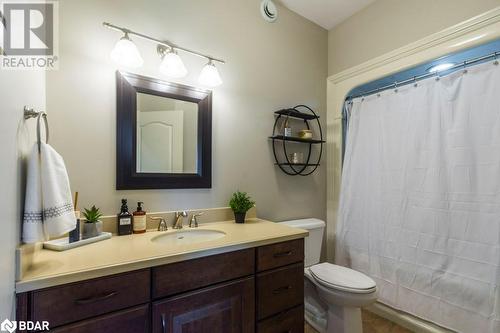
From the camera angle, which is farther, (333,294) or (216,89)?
(216,89)

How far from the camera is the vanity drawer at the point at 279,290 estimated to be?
4.17 ft

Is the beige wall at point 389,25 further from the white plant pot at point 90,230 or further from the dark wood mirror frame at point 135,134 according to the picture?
the white plant pot at point 90,230

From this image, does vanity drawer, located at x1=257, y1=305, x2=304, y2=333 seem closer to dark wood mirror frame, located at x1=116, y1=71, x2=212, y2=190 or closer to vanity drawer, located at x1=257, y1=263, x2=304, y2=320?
vanity drawer, located at x1=257, y1=263, x2=304, y2=320

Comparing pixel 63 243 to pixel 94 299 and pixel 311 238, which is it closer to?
pixel 94 299

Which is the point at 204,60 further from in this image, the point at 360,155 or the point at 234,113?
the point at 360,155

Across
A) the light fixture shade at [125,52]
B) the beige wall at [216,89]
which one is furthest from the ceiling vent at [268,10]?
the light fixture shade at [125,52]

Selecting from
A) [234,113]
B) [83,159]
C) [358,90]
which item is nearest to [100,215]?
[83,159]

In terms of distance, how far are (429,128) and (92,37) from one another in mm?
2133

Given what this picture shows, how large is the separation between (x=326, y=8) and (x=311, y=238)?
1.95 m

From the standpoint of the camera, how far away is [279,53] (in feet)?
6.82

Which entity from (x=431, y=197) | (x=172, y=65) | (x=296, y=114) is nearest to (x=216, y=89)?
(x=172, y=65)

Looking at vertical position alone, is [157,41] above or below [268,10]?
below

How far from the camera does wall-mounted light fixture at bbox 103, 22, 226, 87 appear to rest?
4.33ft

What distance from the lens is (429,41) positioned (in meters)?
1.70
